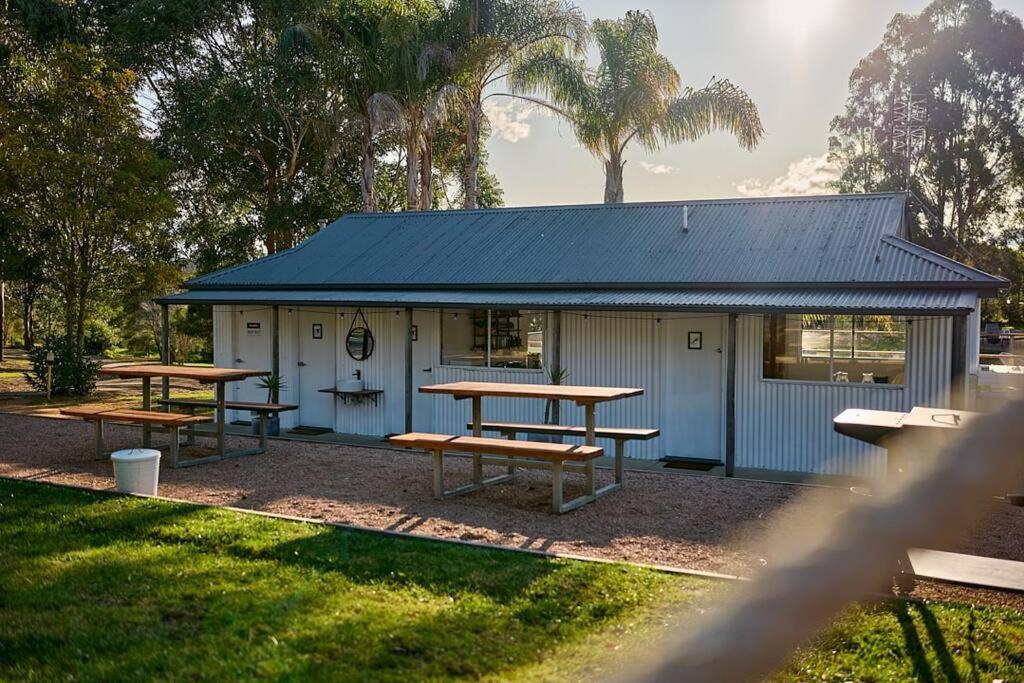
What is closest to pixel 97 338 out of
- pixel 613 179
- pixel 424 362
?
pixel 613 179

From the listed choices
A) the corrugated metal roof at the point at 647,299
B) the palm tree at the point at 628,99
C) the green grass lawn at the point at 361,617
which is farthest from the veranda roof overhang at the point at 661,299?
the palm tree at the point at 628,99

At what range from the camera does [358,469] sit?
32.7ft

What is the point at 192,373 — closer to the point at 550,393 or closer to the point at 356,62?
the point at 550,393

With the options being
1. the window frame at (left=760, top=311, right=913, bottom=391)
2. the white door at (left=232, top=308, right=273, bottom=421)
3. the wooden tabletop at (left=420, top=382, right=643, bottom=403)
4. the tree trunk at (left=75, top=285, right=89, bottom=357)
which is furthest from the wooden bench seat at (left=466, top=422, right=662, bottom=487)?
the tree trunk at (left=75, top=285, right=89, bottom=357)

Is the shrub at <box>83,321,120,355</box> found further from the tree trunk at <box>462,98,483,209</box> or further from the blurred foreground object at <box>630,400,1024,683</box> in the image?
the blurred foreground object at <box>630,400,1024,683</box>

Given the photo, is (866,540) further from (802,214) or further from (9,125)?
(9,125)

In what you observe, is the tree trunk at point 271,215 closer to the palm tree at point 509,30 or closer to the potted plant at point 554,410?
the palm tree at point 509,30

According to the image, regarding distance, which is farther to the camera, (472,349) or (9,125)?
(9,125)

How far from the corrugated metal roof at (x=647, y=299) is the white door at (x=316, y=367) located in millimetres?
557

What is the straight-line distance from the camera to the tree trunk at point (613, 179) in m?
21.0

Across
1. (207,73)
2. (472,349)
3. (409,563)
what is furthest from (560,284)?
(207,73)

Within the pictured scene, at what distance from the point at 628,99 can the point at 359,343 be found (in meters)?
10.4

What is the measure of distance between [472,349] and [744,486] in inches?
199

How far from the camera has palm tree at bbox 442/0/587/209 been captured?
21.4 metres
